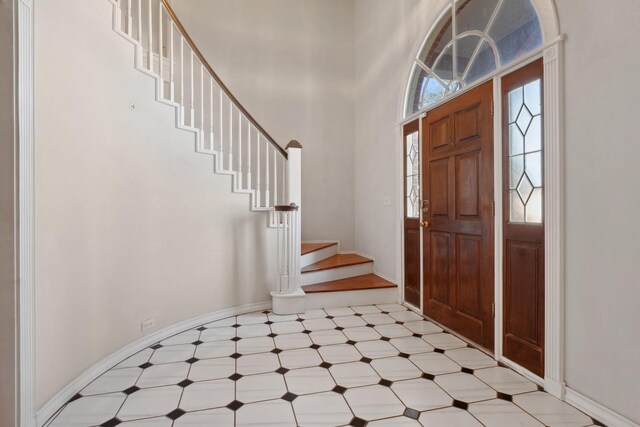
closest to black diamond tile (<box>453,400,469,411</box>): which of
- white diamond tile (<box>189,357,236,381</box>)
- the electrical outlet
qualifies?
white diamond tile (<box>189,357,236,381</box>)

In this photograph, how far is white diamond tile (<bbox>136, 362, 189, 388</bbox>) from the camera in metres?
2.12

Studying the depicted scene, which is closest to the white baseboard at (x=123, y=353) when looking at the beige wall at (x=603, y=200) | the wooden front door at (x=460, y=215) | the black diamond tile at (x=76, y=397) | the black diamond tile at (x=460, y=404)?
the black diamond tile at (x=76, y=397)

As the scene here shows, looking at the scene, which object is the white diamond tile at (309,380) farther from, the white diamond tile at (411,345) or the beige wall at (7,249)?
the beige wall at (7,249)

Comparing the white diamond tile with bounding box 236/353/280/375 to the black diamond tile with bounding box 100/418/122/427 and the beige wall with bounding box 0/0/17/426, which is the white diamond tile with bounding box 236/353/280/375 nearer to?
the black diamond tile with bounding box 100/418/122/427

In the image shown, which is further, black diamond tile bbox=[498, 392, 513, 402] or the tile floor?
black diamond tile bbox=[498, 392, 513, 402]

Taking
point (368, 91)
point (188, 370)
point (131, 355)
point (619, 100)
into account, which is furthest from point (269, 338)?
point (368, 91)

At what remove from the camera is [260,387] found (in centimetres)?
207

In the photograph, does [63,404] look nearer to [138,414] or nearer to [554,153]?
[138,414]

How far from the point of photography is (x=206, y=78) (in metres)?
4.62

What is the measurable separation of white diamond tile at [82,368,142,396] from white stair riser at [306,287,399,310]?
6.03 ft

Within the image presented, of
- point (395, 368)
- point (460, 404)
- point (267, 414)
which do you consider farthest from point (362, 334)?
point (267, 414)

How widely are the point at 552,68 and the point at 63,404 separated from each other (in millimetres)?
3583

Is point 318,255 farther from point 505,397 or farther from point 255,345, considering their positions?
point 505,397

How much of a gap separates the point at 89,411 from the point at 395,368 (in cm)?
196
